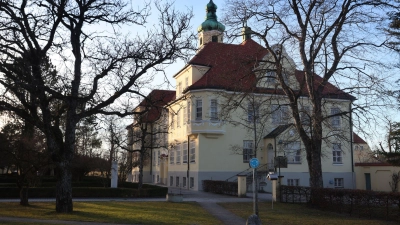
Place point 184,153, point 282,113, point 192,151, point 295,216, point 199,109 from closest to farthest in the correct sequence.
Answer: point 295,216, point 282,113, point 199,109, point 192,151, point 184,153

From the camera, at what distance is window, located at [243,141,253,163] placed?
1457 inches

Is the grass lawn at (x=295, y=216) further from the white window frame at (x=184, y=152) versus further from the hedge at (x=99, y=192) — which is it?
the white window frame at (x=184, y=152)

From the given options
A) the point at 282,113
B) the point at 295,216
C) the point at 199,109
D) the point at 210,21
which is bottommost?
the point at 295,216

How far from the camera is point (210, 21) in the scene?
52.2 metres

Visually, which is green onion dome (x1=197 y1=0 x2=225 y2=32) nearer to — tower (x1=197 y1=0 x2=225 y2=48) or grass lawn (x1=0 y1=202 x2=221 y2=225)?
tower (x1=197 y1=0 x2=225 y2=48)

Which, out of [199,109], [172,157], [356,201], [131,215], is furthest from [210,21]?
[131,215]

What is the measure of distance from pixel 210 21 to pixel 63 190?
37919mm

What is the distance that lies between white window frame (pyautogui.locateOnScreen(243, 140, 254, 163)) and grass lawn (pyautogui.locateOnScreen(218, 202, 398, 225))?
1395cm

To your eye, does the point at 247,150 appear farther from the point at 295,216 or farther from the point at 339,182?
the point at 295,216

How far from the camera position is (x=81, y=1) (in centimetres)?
1811

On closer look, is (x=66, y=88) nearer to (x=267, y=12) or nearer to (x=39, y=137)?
(x=267, y=12)

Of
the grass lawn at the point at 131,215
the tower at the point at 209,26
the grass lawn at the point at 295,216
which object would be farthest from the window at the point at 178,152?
the grass lawn at the point at 131,215

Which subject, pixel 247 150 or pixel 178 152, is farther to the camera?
pixel 178 152

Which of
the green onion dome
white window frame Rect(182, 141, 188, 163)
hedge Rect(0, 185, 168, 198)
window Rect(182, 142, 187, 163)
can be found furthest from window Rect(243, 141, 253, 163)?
the green onion dome
